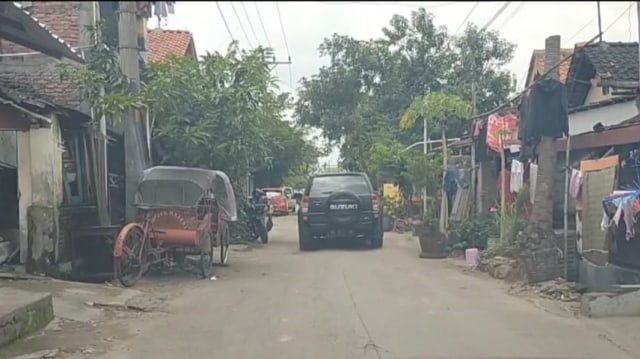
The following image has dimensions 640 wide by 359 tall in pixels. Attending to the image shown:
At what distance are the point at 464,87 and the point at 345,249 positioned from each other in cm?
1461

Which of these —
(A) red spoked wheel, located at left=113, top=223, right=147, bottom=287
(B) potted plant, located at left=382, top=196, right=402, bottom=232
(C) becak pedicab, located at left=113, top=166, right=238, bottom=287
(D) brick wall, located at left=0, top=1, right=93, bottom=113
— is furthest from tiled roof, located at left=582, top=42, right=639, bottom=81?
(B) potted plant, located at left=382, top=196, right=402, bottom=232

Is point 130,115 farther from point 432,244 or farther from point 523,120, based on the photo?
point 432,244

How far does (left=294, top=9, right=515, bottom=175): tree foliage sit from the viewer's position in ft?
111

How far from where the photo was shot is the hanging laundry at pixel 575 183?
45.9ft

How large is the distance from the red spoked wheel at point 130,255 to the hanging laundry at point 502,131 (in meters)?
8.04

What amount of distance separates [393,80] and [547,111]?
70.2ft

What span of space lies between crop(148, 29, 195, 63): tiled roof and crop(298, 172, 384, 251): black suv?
11.3 meters

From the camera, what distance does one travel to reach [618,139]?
1299 cm

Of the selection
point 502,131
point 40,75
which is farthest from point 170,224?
point 502,131

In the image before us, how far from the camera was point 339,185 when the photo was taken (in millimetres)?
20797

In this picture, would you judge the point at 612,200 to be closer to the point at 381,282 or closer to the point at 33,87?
the point at 381,282

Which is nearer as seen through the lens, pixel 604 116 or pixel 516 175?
pixel 604 116

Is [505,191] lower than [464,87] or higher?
lower

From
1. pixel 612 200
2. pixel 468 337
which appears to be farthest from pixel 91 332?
pixel 612 200
